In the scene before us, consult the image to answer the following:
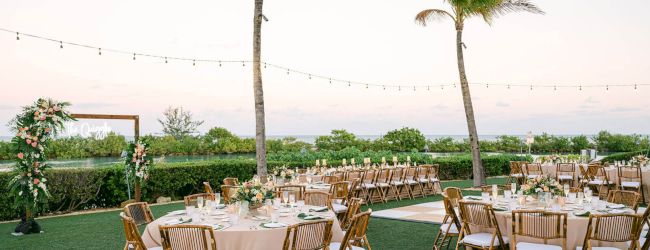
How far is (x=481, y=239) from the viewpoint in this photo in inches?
209

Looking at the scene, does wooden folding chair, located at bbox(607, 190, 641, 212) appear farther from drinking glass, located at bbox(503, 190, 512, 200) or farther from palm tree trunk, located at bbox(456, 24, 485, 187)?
palm tree trunk, located at bbox(456, 24, 485, 187)

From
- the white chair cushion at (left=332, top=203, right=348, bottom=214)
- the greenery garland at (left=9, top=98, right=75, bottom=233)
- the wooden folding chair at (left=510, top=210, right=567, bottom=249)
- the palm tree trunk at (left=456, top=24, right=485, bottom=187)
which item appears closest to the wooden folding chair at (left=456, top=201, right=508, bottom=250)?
the wooden folding chair at (left=510, top=210, right=567, bottom=249)

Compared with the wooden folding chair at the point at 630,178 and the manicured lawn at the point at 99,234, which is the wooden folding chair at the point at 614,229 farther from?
the wooden folding chair at the point at 630,178

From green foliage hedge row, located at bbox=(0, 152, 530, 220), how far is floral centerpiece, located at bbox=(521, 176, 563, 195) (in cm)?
790

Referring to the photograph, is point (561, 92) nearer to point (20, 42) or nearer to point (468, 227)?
point (468, 227)

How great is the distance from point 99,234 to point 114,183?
3.15 meters

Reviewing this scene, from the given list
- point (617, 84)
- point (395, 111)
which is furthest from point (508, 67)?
point (395, 111)

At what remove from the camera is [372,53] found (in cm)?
1723

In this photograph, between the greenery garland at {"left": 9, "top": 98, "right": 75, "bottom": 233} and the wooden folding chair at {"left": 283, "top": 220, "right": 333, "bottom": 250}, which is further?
the greenery garland at {"left": 9, "top": 98, "right": 75, "bottom": 233}

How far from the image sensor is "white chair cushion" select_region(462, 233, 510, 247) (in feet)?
17.1

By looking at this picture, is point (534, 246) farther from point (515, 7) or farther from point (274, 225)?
point (515, 7)

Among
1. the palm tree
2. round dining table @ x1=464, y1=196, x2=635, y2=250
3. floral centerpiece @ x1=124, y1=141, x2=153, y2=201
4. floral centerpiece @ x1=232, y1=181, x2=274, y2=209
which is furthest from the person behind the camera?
the palm tree

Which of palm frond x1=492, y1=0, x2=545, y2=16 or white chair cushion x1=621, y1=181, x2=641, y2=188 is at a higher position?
palm frond x1=492, y1=0, x2=545, y2=16

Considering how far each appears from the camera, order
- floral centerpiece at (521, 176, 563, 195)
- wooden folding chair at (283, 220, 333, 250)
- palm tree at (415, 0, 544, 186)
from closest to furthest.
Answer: wooden folding chair at (283, 220, 333, 250) → floral centerpiece at (521, 176, 563, 195) → palm tree at (415, 0, 544, 186)
